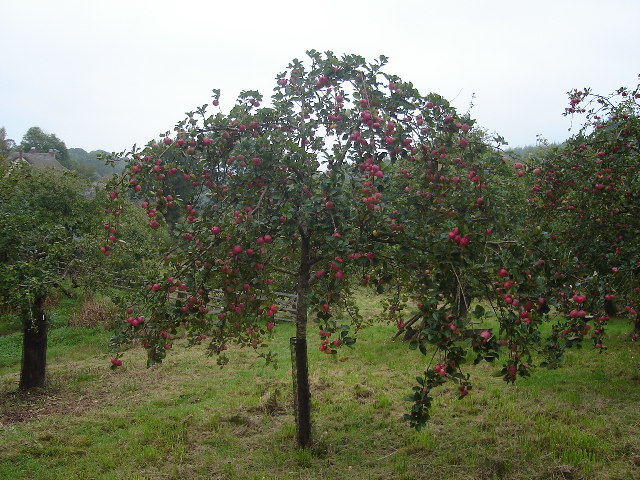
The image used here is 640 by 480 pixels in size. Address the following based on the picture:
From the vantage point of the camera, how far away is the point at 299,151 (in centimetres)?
474

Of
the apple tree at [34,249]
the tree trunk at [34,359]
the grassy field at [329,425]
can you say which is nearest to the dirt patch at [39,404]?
the grassy field at [329,425]

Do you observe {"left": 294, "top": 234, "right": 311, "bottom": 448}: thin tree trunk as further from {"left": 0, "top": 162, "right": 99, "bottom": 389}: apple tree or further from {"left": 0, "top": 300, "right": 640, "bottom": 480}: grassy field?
{"left": 0, "top": 162, "right": 99, "bottom": 389}: apple tree

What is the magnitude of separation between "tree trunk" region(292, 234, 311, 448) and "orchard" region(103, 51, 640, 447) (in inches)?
0.7

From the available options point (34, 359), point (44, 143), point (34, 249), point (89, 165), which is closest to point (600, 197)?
point (34, 249)

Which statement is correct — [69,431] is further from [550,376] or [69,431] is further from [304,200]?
[550,376]

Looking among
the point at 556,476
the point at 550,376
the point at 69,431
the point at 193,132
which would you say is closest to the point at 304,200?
the point at 193,132

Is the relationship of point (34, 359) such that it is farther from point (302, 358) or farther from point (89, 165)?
point (89, 165)

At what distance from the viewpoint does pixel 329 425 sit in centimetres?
674

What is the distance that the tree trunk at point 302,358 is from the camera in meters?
5.63

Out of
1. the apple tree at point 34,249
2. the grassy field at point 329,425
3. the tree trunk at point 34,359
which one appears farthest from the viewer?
the tree trunk at point 34,359

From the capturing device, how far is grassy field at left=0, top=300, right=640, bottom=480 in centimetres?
528

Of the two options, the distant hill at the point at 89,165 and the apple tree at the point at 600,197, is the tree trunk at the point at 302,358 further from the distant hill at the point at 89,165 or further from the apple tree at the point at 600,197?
the distant hill at the point at 89,165

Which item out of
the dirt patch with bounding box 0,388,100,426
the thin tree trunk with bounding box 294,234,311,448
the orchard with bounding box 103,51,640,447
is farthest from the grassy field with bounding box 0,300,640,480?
the orchard with bounding box 103,51,640,447

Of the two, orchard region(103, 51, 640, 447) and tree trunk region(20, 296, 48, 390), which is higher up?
orchard region(103, 51, 640, 447)
